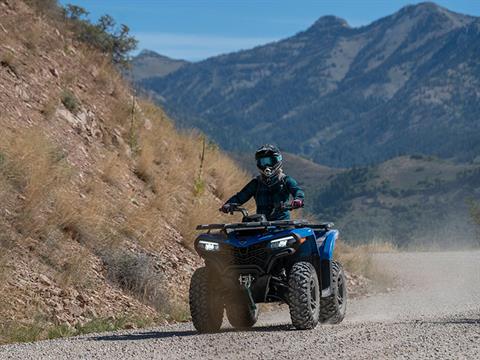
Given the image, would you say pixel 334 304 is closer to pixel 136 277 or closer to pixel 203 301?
pixel 203 301

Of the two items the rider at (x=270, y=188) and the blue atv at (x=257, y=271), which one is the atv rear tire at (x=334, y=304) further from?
the rider at (x=270, y=188)

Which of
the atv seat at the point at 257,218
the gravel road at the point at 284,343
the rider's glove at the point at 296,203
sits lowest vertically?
the gravel road at the point at 284,343

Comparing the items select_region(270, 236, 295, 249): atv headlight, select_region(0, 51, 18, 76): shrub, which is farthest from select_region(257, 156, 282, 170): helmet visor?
select_region(0, 51, 18, 76): shrub

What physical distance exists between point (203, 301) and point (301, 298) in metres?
1.22

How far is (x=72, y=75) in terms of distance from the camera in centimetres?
2138

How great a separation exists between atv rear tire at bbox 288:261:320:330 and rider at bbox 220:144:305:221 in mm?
1143

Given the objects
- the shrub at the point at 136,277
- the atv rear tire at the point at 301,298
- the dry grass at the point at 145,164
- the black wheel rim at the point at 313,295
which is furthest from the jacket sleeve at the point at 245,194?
the dry grass at the point at 145,164

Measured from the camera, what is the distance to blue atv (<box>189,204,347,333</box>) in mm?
10594

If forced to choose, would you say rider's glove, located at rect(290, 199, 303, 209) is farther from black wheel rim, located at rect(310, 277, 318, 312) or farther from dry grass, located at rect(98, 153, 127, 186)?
dry grass, located at rect(98, 153, 127, 186)

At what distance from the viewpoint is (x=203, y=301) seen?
1086cm

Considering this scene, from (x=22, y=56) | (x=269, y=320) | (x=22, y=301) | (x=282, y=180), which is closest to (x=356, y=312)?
(x=269, y=320)

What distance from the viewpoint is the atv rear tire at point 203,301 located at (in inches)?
428

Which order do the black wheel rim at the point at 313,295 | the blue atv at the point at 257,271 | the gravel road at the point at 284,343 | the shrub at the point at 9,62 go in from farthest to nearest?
the shrub at the point at 9,62 < the black wheel rim at the point at 313,295 < the blue atv at the point at 257,271 < the gravel road at the point at 284,343

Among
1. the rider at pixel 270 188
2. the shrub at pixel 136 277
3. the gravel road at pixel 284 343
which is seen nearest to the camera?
the gravel road at pixel 284 343
